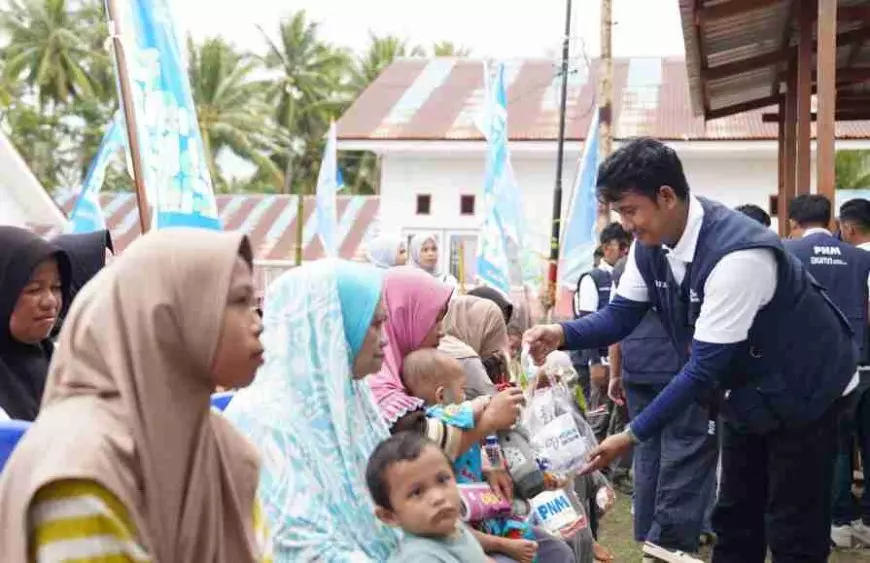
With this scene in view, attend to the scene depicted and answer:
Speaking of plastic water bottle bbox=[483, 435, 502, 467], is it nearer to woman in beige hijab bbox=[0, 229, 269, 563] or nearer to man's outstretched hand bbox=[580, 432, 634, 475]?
man's outstretched hand bbox=[580, 432, 634, 475]

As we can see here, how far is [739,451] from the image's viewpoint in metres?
4.49

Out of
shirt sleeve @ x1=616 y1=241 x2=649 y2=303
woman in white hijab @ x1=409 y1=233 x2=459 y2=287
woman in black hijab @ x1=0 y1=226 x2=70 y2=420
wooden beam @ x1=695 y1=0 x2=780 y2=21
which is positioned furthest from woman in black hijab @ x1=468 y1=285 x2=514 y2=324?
wooden beam @ x1=695 y1=0 x2=780 y2=21

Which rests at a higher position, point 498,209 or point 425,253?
point 498,209

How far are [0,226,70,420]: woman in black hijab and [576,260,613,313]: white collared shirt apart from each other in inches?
199

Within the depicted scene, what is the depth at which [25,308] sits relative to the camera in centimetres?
362

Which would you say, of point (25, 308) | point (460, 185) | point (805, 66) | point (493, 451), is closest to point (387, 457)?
point (493, 451)

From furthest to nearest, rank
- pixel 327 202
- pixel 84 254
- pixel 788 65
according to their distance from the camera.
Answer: pixel 327 202
pixel 788 65
pixel 84 254

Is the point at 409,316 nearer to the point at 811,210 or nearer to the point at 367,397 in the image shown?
the point at 367,397

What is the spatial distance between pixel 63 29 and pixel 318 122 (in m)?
9.54

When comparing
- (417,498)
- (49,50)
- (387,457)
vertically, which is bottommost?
(417,498)

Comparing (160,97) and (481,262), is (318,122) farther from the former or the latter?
(160,97)

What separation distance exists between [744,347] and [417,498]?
1.62 metres

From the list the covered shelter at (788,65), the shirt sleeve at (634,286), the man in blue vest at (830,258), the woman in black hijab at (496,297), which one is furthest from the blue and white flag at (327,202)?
the shirt sleeve at (634,286)

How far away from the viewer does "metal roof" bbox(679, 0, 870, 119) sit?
320 inches
